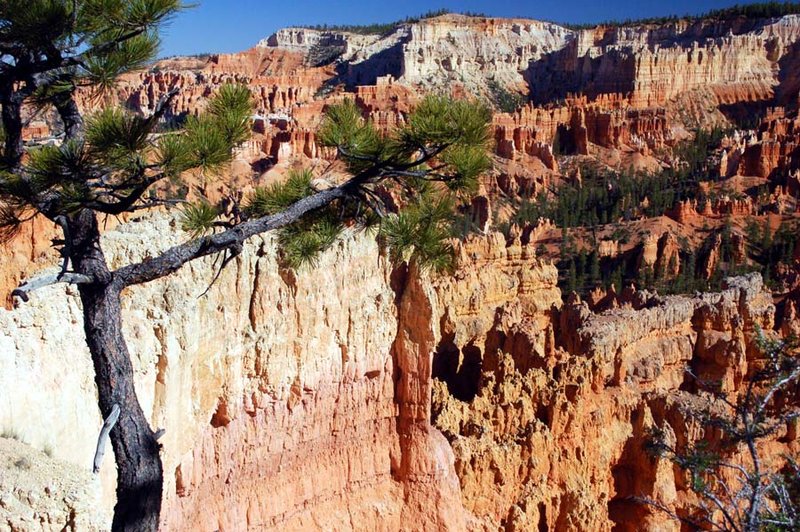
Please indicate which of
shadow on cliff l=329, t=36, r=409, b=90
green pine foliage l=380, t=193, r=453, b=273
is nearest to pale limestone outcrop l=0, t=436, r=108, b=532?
green pine foliage l=380, t=193, r=453, b=273

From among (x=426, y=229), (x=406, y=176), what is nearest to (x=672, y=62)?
(x=426, y=229)

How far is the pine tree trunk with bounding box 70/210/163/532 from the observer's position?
418 cm

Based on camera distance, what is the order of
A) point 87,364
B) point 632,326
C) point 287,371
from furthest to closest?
point 632,326
point 287,371
point 87,364

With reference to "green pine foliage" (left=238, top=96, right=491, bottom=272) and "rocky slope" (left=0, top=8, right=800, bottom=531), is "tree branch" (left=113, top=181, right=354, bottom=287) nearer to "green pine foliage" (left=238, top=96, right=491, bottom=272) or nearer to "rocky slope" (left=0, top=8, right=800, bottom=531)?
"green pine foliage" (left=238, top=96, right=491, bottom=272)

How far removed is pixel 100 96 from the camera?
14.2 feet

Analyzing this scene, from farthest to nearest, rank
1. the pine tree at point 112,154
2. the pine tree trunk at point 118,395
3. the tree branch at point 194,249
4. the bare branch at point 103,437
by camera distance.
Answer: the tree branch at point 194,249
the pine tree trunk at point 118,395
the pine tree at point 112,154
the bare branch at point 103,437

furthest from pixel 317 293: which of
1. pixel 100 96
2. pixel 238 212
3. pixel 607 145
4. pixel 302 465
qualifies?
pixel 607 145

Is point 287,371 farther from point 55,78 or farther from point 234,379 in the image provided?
point 55,78

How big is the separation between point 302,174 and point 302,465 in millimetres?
4664

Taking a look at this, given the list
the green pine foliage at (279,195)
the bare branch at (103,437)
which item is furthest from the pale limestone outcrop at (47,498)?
the green pine foliage at (279,195)

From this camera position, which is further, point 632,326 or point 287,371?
point 632,326

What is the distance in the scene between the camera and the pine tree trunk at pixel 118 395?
418cm

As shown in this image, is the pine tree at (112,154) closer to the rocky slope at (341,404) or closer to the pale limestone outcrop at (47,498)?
the pale limestone outcrop at (47,498)

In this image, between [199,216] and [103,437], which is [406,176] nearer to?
[199,216]
